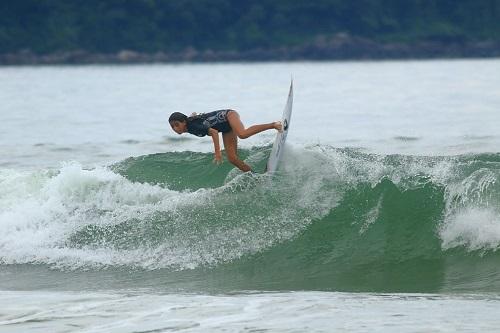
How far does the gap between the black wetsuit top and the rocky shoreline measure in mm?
90631

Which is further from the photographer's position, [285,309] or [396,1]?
[396,1]

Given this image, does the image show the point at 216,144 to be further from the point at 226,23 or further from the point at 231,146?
the point at 226,23

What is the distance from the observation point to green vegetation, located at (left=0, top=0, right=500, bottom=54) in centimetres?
10512

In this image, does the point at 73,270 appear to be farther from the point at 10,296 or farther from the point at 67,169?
A: the point at 67,169

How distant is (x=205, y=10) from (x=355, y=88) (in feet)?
222

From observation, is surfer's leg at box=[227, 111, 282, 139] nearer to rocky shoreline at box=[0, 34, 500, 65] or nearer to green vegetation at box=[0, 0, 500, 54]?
green vegetation at box=[0, 0, 500, 54]

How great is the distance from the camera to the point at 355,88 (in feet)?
150

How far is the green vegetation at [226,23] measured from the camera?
105 meters

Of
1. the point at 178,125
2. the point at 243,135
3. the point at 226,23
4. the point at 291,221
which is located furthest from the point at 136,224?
the point at 226,23

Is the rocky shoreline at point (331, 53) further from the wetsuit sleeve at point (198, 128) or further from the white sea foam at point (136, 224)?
the wetsuit sleeve at point (198, 128)

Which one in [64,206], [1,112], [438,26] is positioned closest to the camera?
[64,206]

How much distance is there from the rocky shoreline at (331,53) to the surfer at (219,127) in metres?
90.5

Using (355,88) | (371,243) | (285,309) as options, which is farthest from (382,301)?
(355,88)

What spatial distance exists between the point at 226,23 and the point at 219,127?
329 feet
